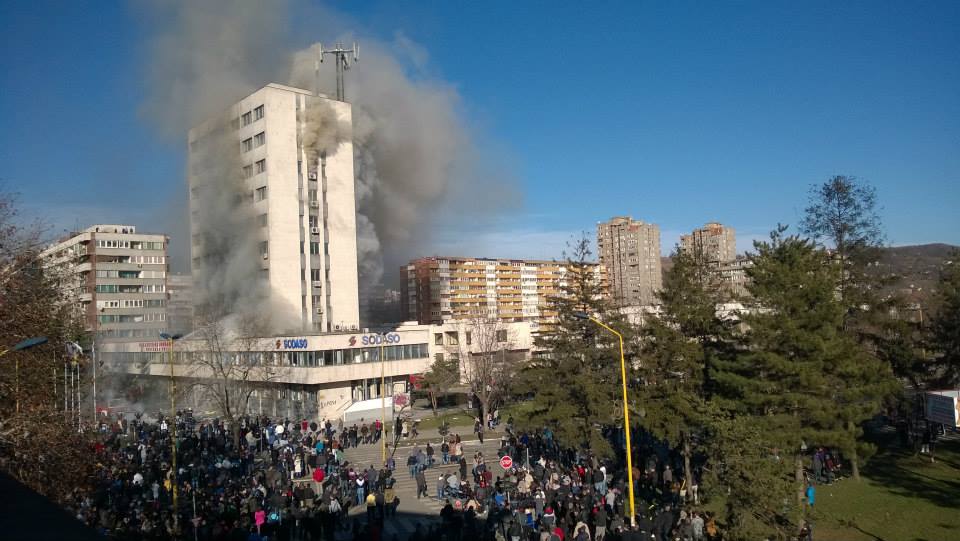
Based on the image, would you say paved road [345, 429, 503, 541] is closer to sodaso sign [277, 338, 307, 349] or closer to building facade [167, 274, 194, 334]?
sodaso sign [277, 338, 307, 349]

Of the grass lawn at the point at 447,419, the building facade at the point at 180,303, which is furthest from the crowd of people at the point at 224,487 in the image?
the building facade at the point at 180,303

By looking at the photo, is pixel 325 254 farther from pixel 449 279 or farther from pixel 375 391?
pixel 449 279

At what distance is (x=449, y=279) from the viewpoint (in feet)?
375

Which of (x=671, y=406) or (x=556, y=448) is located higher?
(x=671, y=406)

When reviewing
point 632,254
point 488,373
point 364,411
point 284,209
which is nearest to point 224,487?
point 364,411

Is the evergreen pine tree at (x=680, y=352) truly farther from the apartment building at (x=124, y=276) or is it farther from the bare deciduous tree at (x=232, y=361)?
the apartment building at (x=124, y=276)

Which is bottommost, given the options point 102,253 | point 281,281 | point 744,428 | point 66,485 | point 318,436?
point 318,436

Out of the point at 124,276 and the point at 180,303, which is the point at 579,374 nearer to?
the point at 180,303

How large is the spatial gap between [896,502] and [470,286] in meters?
100

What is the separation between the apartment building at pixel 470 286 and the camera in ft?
369

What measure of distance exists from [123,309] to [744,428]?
73809 millimetres

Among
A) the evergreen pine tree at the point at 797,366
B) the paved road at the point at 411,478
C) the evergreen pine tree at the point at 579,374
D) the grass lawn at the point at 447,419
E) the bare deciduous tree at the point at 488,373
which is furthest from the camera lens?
the grass lawn at the point at 447,419

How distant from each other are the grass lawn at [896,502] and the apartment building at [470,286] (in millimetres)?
83739

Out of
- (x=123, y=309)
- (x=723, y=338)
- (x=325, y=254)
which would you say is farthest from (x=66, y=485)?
(x=123, y=309)
